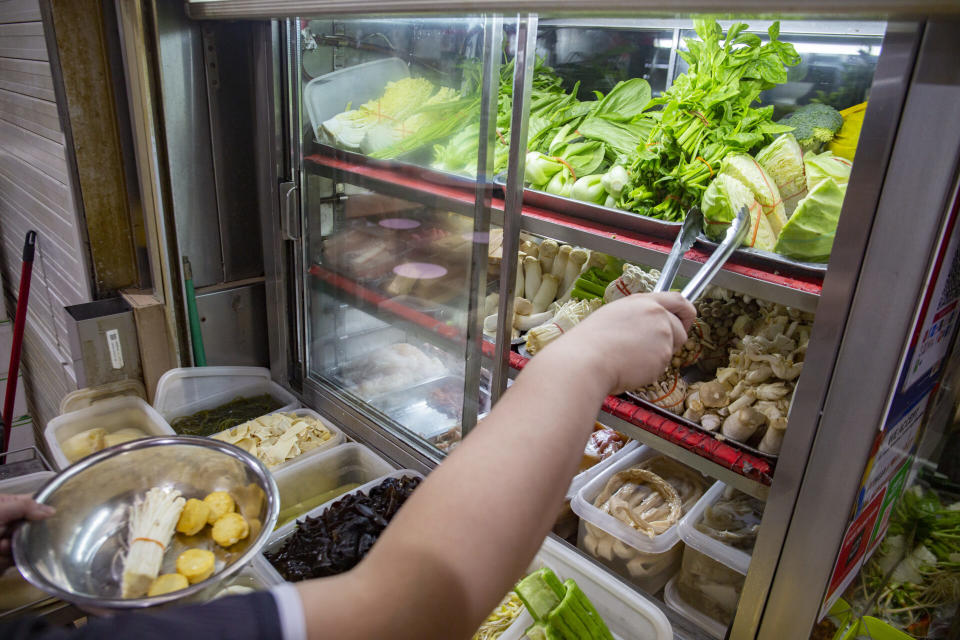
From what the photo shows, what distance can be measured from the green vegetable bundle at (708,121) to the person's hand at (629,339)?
28.5 inches

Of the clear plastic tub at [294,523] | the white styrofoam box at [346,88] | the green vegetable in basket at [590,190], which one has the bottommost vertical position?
the clear plastic tub at [294,523]

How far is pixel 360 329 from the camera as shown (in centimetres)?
277

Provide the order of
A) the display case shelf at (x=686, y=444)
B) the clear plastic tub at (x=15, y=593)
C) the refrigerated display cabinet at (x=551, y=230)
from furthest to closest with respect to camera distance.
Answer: the clear plastic tub at (x=15, y=593) < the display case shelf at (x=686, y=444) < the refrigerated display cabinet at (x=551, y=230)

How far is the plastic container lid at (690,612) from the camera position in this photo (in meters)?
1.68

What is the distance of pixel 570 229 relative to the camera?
1656 millimetres

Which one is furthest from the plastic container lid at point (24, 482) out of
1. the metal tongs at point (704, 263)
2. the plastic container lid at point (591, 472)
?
the metal tongs at point (704, 263)

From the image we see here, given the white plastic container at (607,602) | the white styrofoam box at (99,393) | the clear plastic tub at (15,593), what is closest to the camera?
the white plastic container at (607,602)

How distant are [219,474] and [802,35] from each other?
211 centimetres

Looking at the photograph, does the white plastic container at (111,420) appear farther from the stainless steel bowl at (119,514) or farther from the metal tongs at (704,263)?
the metal tongs at (704,263)

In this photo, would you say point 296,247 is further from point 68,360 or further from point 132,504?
point 68,360

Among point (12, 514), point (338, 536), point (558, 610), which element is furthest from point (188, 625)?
point (338, 536)

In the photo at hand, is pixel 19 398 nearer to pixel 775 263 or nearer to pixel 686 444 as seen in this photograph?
pixel 686 444

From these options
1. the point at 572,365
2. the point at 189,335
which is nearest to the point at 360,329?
the point at 189,335

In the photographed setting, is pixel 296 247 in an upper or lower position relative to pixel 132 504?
upper
